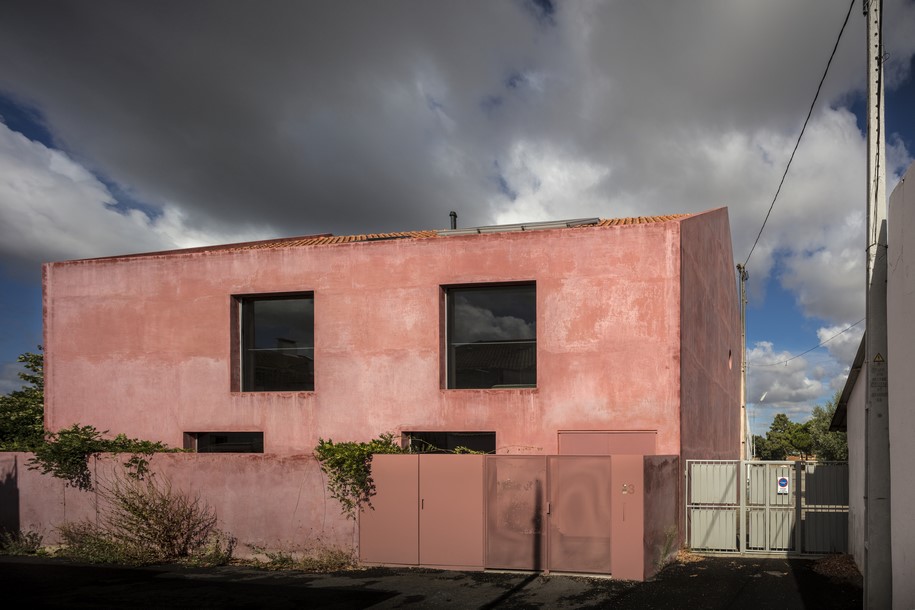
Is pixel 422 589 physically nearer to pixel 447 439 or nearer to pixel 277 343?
pixel 447 439

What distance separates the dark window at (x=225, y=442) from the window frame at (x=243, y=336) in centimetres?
106

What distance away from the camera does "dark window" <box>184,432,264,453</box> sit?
54.1 ft

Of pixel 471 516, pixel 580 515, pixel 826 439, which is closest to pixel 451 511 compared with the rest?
pixel 471 516

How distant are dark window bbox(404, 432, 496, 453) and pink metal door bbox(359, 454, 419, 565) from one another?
6.77ft

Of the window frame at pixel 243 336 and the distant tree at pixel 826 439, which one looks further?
the distant tree at pixel 826 439

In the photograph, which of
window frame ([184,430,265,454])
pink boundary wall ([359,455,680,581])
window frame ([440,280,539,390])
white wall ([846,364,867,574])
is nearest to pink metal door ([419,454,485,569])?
pink boundary wall ([359,455,680,581])

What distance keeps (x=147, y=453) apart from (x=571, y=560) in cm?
885

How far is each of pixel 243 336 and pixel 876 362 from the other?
1353cm

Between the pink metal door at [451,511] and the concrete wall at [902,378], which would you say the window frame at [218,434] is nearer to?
the pink metal door at [451,511]

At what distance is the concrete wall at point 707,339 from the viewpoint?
1482cm

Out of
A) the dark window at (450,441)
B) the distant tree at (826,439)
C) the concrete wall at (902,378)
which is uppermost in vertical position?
the concrete wall at (902,378)

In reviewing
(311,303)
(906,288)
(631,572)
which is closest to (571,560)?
(631,572)

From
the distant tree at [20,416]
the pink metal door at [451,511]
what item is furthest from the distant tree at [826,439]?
the distant tree at [20,416]

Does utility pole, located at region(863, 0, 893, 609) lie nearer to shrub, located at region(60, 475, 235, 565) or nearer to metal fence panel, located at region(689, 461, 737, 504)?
metal fence panel, located at region(689, 461, 737, 504)
